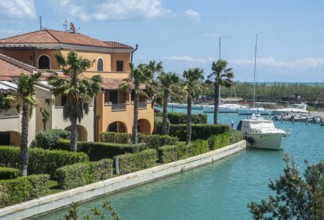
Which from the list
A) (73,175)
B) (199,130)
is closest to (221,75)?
(199,130)

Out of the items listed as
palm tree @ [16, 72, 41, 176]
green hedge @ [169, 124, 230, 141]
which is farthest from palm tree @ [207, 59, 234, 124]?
palm tree @ [16, 72, 41, 176]

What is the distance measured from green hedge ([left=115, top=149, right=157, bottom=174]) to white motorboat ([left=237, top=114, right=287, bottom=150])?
2225 centimetres

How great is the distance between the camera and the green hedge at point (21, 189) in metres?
25.7

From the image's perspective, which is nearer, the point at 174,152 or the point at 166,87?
the point at 174,152

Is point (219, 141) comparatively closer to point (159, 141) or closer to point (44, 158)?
point (159, 141)

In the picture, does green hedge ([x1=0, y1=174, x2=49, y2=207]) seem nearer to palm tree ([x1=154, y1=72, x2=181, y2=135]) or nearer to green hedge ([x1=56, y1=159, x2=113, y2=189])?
green hedge ([x1=56, y1=159, x2=113, y2=189])

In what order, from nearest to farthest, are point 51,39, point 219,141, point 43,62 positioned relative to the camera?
point 43,62, point 51,39, point 219,141

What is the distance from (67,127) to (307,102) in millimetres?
121622

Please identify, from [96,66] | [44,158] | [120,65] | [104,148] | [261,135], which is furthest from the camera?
[261,135]

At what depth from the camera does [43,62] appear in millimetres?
48281

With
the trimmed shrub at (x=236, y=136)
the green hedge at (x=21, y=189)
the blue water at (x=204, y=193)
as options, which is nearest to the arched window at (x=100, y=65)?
the trimmed shrub at (x=236, y=136)

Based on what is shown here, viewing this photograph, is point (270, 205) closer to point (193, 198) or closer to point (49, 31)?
point (193, 198)

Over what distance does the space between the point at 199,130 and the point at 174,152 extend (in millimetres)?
17250

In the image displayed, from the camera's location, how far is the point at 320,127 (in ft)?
319
